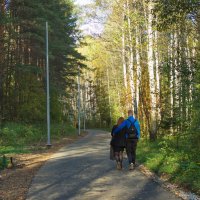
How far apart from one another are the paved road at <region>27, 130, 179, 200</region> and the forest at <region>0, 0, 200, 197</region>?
2.78 feet

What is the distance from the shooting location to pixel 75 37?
47250 millimetres

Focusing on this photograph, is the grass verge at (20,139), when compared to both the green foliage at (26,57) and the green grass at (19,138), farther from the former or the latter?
the green foliage at (26,57)

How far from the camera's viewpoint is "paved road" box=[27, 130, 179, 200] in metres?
8.43

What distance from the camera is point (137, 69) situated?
77.6 feet

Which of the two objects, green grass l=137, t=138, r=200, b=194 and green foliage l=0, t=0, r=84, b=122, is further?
green foliage l=0, t=0, r=84, b=122

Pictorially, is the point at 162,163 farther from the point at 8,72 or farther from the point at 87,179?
the point at 8,72

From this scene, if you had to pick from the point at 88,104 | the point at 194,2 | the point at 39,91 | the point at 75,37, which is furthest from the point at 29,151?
the point at 88,104

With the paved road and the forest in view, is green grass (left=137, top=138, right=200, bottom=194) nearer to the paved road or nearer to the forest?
the forest

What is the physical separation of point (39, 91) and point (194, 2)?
82.2ft

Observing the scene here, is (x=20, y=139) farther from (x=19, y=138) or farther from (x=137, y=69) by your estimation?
(x=137, y=69)

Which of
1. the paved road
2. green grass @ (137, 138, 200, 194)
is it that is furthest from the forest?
the paved road

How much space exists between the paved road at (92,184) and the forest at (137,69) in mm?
846

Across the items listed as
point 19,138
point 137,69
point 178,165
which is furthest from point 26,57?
point 178,165

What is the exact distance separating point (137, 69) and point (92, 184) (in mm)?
14551
